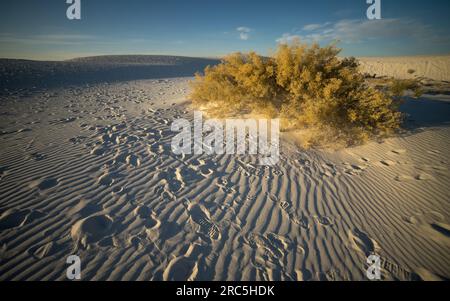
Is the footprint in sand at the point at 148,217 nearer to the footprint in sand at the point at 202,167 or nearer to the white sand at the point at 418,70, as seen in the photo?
the footprint in sand at the point at 202,167

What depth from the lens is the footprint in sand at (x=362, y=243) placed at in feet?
9.00

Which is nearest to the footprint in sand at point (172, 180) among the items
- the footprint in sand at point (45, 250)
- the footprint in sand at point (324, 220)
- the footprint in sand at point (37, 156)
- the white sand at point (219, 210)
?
the white sand at point (219, 210)

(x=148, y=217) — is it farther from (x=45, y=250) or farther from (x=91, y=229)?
(x=45, y=250)

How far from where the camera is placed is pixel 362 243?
285cm

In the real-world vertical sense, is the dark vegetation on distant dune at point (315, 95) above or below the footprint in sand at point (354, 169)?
above

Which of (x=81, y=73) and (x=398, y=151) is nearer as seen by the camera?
(x=398, y=151)

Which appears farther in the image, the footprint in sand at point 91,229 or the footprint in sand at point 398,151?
the footprint in sand at point 398,151

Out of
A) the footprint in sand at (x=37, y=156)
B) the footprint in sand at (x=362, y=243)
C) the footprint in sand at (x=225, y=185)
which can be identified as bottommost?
the footprint in sand at (x=362, y=243)

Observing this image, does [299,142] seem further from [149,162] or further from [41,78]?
[41,78]

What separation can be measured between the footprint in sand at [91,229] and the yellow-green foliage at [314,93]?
455 centimetres

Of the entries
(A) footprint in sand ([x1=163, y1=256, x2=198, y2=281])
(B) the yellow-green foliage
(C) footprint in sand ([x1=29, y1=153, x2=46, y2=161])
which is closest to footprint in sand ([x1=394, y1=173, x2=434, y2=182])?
(B) the yellow-green foliage

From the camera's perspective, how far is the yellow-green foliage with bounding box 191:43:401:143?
5121 mm

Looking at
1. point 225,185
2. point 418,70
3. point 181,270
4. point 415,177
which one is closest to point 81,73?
point 225,185

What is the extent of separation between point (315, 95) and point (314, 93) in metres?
0.06
